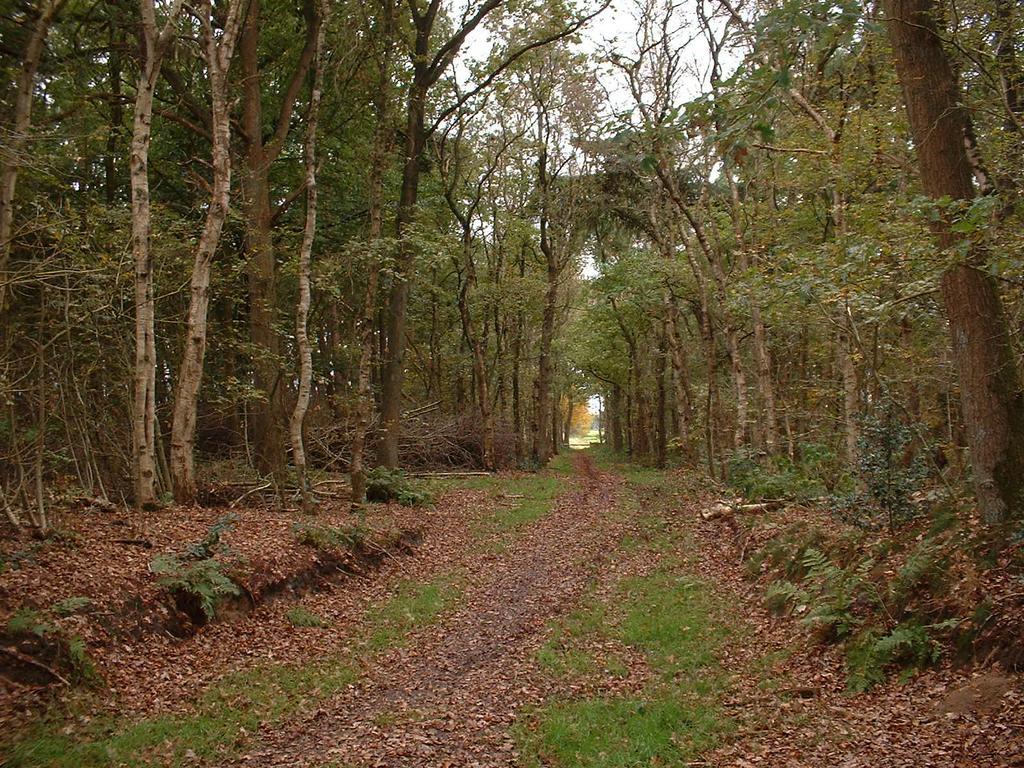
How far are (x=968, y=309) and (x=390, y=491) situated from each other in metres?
13.4

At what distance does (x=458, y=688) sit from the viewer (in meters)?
7.23

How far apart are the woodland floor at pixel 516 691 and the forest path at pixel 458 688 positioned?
26 millimetres

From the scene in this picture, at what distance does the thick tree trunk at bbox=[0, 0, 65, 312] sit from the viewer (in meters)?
7.74

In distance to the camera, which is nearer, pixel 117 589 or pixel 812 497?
pixel 117 589

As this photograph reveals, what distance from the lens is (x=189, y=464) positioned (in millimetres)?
11531

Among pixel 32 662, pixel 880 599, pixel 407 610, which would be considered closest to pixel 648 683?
pixel 880 599

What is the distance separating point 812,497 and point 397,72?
1448 centimetres

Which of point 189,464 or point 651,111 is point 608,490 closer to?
point 651,111

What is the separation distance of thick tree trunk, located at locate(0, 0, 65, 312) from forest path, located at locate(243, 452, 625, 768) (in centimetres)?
605

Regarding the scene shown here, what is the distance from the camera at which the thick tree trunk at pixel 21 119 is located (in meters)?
7.74

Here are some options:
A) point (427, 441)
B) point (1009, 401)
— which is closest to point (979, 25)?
point (1009, 401)

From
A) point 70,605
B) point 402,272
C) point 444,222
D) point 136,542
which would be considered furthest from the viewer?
point 444,222

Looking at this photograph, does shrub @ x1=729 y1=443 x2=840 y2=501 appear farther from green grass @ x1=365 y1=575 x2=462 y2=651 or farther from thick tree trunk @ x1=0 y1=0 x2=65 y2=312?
thick tree trunk @ x1=0 y1=0 x2=65 y2=312

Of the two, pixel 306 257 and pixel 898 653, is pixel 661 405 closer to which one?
pixel 306 257
